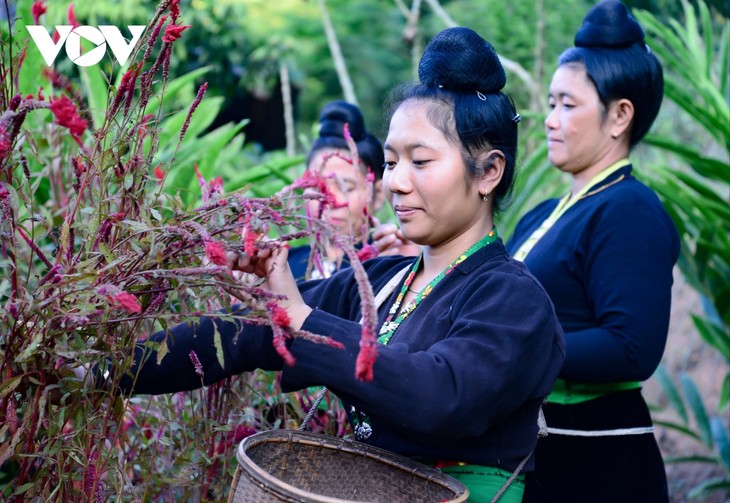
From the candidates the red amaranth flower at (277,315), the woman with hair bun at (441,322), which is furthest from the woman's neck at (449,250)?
the red amaranth flower at (277,315)

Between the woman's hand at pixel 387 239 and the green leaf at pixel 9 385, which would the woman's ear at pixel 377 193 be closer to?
the woman's hand at pixel 387 239

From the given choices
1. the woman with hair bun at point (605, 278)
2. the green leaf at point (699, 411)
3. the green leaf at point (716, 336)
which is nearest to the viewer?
the woman with hair bun at point (605, 278)

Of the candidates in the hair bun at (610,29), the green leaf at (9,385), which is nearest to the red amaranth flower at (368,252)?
the hair bun at (610,29)

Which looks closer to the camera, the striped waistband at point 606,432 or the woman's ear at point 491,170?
the woman's ear at point 491,170

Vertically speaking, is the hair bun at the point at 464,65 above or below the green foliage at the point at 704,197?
above

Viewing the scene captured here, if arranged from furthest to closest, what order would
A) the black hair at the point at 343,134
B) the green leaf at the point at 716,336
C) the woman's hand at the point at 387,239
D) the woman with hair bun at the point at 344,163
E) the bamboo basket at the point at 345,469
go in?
the green leaf at the point at 716,336
the black hair at the point at 343,134
the woman with hair bun at the point at 344,163
the woman's hand at the point at 387,239
the bamboo basket at the point at 345,469

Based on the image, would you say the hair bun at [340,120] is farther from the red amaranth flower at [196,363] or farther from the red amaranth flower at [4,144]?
the red amaranth flower at [4,144]

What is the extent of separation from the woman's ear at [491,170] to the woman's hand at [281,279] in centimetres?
48

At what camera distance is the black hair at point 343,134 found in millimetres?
3520

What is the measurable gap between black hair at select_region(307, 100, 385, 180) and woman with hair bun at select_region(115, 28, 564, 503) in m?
1.48

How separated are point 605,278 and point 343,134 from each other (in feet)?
5.04

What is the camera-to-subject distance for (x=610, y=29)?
265 cm

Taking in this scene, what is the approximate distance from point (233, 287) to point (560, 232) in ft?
4.38

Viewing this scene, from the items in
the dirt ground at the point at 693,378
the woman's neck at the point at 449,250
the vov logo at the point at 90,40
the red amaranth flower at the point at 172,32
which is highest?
the red amaranth flower at the point at 172,32
